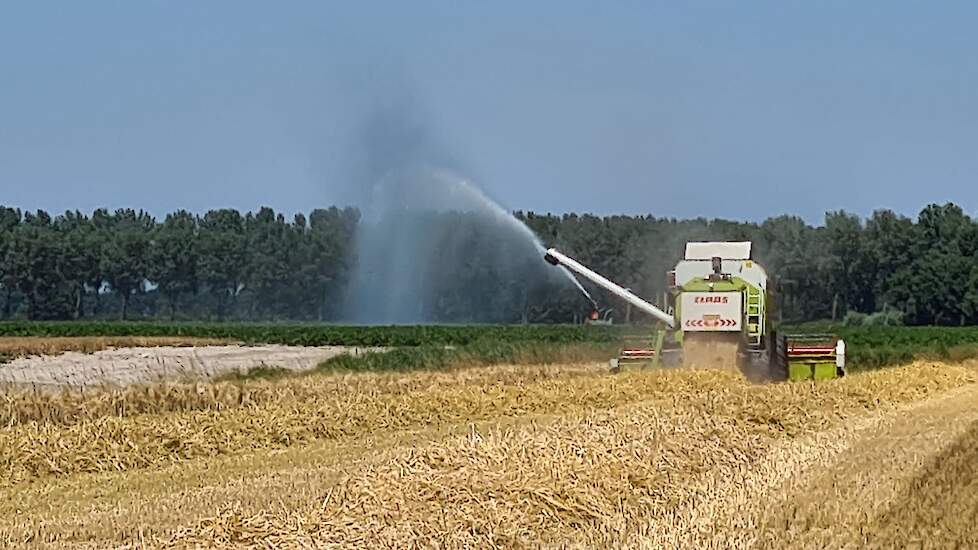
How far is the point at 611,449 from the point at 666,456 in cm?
71

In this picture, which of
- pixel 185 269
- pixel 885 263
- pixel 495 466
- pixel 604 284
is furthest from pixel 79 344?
pixel 185 269

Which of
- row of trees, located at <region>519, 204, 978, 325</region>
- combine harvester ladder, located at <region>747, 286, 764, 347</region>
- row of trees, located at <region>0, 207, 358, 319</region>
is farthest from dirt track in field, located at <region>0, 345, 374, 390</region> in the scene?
row of trees, located at <region>0, 207, 358, 319</region>

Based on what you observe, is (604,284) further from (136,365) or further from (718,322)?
(136,365)

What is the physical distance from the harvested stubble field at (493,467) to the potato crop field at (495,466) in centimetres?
3

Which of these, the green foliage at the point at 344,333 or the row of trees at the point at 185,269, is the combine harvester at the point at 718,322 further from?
the row of trees at the point at 185,269

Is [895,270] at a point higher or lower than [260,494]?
higher

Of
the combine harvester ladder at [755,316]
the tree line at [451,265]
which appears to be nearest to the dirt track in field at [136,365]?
the tree line at [451,265]

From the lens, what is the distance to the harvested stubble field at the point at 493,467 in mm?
9195

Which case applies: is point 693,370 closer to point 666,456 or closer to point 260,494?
point 666,456

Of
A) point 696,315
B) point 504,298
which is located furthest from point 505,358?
point 504,298

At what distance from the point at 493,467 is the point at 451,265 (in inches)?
1637

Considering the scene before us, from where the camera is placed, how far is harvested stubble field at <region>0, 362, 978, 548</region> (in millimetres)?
9195

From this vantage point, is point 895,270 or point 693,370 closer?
point 693,370

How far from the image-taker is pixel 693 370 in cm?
2239
